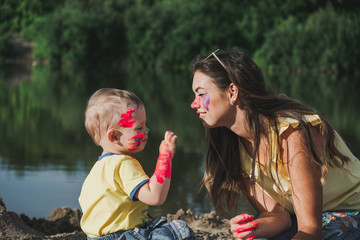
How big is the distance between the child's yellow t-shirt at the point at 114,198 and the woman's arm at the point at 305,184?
29.5 inches

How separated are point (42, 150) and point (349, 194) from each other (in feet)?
19.9

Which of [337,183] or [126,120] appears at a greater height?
[126,120]

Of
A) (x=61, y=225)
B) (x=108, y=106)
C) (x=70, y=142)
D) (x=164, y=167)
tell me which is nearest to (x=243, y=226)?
(x=164, y=167)

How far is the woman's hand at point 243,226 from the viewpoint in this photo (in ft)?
9.02

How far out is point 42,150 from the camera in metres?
8.29

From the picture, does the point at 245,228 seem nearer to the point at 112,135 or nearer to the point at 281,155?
the point at 281,155

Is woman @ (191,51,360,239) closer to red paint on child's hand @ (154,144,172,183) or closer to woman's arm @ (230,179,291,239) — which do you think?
woman's arm @ (230,179,291,239)

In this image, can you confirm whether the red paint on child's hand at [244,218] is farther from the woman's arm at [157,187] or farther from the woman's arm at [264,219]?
the woman's arm at [157,187]

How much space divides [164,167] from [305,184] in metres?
0.72

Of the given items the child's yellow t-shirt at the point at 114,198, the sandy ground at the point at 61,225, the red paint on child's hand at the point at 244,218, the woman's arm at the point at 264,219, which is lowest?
the sandy ground at the point at 61,225

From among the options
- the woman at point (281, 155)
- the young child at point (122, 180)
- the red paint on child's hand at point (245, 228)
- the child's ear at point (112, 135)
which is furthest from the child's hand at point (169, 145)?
the red paint on child's hand at point (245, 228)

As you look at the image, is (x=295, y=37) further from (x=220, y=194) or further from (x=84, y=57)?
(x=220, y=194)

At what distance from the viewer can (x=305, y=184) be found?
2762mm

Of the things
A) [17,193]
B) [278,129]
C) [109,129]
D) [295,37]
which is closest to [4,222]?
[17,193]
